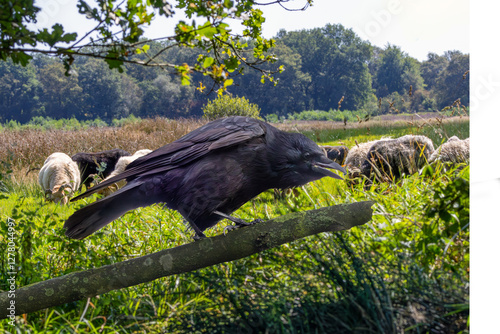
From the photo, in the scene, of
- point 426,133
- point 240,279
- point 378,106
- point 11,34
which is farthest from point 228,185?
point 426,133

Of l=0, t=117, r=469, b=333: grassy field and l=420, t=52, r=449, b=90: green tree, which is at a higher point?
l=420, t=52, r=449, b=90: green tree

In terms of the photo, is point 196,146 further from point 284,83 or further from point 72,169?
point 72,169

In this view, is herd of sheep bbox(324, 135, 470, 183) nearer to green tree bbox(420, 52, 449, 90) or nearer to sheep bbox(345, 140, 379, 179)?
sheep bbox(345, 140, 379, 179)

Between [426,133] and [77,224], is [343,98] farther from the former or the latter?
[77,224]

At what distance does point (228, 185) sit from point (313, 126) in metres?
2.04

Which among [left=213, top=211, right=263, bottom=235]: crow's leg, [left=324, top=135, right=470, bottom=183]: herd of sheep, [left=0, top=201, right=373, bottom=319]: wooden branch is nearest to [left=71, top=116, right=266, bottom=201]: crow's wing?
[left=213, top=211, right=263, bottom=235]: crow's leg

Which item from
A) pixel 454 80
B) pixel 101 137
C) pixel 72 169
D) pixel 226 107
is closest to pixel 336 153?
pixel 226 107

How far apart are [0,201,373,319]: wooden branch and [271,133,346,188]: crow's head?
0.21 metres

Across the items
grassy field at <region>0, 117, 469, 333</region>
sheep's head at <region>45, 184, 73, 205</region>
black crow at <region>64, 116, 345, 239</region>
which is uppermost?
black crow at <region>64, 116, 345, 239</region>

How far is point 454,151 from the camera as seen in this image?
13.4ft

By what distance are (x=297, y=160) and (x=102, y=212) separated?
115 centimetres

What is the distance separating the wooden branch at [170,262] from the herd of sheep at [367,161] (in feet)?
5.62

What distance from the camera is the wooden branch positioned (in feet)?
7.49

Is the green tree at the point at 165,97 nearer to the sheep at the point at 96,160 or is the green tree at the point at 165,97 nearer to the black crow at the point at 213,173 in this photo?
the black crow at the point at 213,173
